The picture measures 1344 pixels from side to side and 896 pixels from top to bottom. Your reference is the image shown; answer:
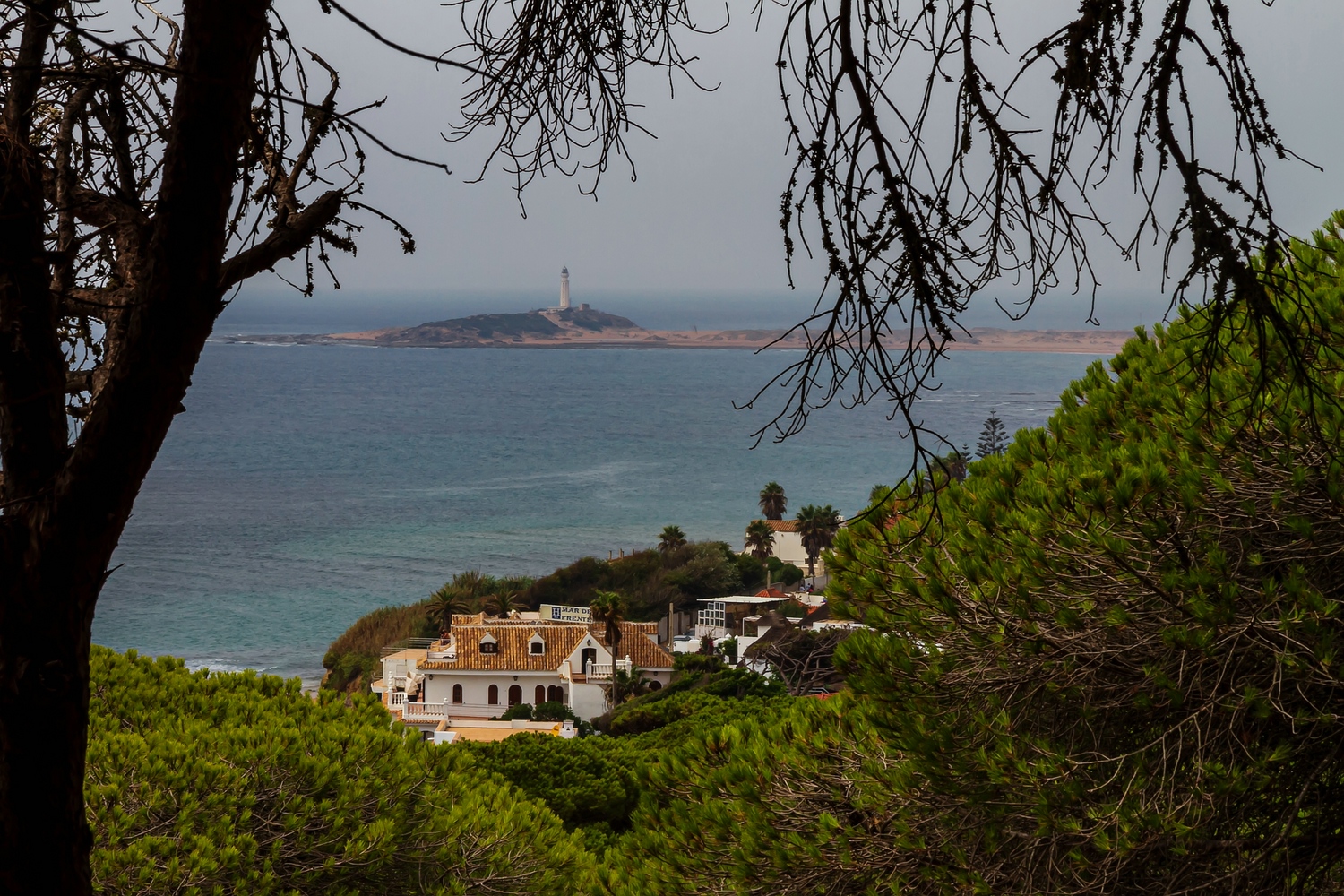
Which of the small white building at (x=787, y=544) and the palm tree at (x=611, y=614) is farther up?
the palm tree at (x=611, y=614)

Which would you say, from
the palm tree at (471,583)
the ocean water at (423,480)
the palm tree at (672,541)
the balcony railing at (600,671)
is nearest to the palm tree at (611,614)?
the balcony railing at (600,671)

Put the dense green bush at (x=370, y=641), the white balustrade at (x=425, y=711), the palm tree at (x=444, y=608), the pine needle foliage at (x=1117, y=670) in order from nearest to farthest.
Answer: the pine needle foliage at (x=1117, y=670) → the white balustrade at (x=425, y=711) → the dense green bush at (x=370, y=641) → the palm tree at (x=444, y=608)

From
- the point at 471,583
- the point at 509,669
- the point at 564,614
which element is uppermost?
the point at 509,669

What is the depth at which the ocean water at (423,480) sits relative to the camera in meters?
54.7

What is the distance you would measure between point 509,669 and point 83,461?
3437cm

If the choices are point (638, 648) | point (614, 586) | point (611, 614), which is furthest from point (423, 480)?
point (611, 614)

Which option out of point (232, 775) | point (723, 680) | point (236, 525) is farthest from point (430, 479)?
point (232, 775)

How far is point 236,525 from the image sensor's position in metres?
72.9

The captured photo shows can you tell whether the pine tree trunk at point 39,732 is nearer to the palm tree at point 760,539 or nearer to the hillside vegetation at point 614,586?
the hillside vegetation at point 614,586

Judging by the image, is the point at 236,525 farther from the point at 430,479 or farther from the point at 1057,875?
the point at 1057,875

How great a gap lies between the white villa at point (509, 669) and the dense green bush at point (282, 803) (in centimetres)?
2687

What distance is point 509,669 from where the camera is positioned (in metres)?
35.4

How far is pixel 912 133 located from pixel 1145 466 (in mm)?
2472

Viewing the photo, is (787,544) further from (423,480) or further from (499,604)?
(423,480)
